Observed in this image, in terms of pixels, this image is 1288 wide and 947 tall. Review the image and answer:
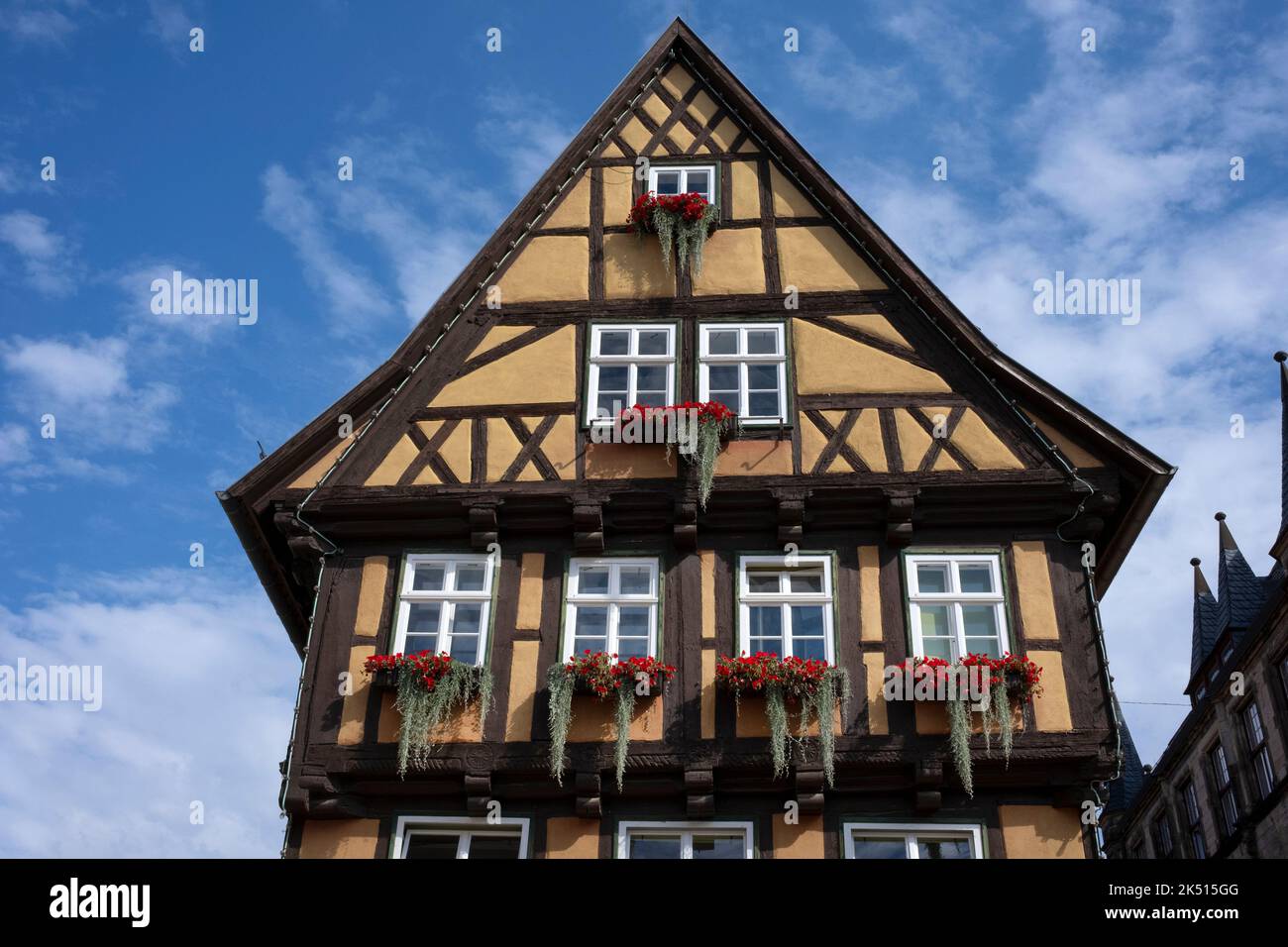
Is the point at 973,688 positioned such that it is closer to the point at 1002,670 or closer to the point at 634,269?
the point at 1002,670

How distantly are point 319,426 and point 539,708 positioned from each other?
380 centimetres

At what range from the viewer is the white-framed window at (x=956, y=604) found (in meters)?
13.8

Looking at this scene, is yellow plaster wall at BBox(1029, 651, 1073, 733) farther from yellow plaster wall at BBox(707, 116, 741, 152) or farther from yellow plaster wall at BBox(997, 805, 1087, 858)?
yellow plaster wall at BBox(707, 116, 741, 152)

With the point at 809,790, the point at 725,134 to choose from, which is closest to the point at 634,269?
the point at 725,134

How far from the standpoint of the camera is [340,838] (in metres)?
13.3

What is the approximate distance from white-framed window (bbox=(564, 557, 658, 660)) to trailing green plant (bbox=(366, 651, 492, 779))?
916 millimetres

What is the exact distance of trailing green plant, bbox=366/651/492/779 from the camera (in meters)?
13.3

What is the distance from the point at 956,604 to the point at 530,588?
4.01 meters

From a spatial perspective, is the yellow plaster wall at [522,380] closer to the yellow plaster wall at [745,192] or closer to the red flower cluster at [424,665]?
the yellow plaster wall at [745,192]

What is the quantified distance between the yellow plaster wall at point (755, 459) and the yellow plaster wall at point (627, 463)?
524 mm

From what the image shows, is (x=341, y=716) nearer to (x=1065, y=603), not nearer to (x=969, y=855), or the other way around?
(x=969, y=855)

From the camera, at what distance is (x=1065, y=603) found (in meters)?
14.0

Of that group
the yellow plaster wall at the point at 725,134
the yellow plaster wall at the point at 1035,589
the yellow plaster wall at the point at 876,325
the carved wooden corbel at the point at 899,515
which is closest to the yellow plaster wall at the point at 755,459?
the carved wooden corbel at the point at 899,515

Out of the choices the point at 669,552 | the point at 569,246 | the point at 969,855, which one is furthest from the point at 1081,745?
the point at 569,246
